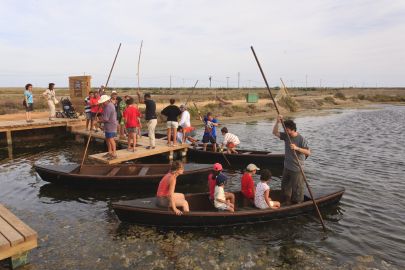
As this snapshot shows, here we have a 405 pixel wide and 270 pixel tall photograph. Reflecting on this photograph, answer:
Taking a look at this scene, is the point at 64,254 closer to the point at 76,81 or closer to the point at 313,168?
the point at 313,168

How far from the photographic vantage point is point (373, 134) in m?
26.4

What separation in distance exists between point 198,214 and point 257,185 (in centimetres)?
176

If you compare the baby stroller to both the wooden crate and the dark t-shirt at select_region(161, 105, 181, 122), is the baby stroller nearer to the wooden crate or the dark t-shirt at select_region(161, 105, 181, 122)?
the wooden crate

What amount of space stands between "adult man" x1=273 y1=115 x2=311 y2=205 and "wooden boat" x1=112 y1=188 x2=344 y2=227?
13.9 inches

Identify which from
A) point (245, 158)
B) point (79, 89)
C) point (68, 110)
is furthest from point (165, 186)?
point (79, 89)

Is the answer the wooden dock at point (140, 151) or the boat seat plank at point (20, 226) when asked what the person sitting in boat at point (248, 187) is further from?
the wooden dock at point (140, 151)

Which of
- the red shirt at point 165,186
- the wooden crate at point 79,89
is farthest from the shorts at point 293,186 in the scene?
the wooden crate at point 79,89

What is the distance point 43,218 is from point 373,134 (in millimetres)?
24678

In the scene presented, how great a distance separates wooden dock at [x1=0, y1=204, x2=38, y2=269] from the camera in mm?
6227

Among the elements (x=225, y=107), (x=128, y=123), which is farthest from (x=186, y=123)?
(x=225, y=107)

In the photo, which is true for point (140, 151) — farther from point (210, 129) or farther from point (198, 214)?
point (198, 214)

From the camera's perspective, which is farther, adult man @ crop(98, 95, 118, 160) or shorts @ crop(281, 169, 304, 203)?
adult man @ crop(98, 95, 118, 160)

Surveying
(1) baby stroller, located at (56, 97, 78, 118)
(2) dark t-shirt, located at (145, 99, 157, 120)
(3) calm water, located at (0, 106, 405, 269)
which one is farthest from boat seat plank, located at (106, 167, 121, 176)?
(1) baby stroller, located at (56, 97, 78, 118)

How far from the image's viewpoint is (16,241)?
631 cm
